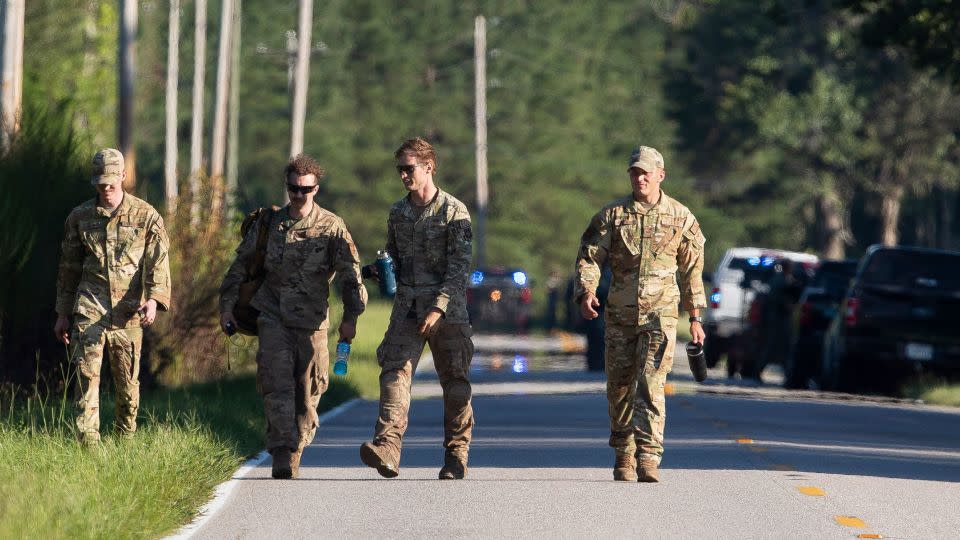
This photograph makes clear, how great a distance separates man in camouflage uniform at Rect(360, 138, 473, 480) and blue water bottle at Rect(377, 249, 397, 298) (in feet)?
0.67

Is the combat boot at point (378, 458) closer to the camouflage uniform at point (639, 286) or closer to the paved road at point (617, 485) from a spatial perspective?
the paved road at point (617, 485)

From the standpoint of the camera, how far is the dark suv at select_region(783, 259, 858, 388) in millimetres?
29688

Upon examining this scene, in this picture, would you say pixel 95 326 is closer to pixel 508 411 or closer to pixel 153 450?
pixel 153 450

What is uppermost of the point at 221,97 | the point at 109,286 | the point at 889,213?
the point at 221,97

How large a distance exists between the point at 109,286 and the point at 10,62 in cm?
692

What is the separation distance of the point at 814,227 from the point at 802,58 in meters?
14.3

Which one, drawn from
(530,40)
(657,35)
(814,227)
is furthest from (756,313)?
(657,35)

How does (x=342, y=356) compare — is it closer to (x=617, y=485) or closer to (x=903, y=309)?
(x=617, y=485)

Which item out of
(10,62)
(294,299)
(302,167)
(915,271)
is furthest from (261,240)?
(915,271)

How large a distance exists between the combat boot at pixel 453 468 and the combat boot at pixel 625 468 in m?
0.95

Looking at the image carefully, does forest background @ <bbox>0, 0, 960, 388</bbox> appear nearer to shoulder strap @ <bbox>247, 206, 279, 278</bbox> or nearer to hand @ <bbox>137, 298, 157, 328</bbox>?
shoulder strap @ <bbox>247, 206, 279, 278</bbox>

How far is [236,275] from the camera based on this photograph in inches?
554

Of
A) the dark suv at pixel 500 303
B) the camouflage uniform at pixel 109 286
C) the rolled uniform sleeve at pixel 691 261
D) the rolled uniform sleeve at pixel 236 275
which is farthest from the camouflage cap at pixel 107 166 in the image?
the dark suv at pixel 500 303

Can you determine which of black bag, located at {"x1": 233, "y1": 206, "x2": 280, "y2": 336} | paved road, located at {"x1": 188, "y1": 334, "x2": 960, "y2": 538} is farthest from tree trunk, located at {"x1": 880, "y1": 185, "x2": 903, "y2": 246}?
black bag, located at {"x1": 233, "y1": 206, "x2": 280, "y2": 336}
